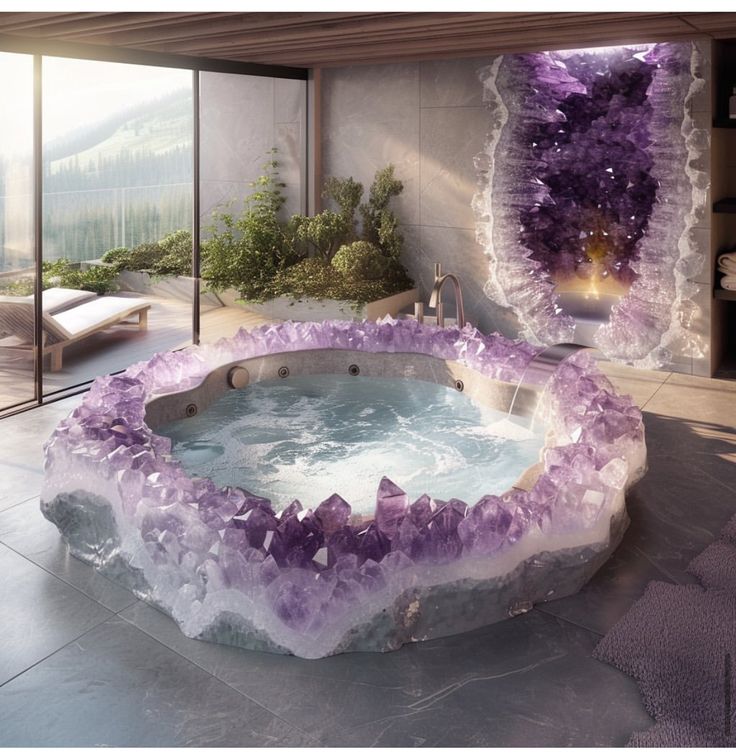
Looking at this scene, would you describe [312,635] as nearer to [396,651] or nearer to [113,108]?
[396,651]

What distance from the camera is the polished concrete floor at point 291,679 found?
2.06 metres

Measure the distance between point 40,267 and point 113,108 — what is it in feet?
4.30

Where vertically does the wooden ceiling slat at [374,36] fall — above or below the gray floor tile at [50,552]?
above

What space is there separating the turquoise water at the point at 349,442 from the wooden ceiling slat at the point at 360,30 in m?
1.99

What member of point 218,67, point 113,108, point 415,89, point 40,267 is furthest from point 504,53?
point 40,267

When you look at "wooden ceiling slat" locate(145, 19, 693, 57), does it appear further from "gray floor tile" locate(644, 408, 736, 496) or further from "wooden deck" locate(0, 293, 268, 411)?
"gray floor tile" locate(644, 408, 736, 496)

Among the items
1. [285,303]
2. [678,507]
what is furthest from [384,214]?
[678,507]

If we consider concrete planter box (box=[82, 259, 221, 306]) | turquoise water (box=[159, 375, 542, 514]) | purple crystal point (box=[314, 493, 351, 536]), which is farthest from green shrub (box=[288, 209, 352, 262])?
purple crystal point (box=[314, 493, 351, 536])

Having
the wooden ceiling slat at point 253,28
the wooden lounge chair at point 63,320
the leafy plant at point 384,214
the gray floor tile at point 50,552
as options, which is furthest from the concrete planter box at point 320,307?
the gray floor tile at point 50,552

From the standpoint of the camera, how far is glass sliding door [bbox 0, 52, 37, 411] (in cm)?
458

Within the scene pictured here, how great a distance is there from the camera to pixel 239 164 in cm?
722

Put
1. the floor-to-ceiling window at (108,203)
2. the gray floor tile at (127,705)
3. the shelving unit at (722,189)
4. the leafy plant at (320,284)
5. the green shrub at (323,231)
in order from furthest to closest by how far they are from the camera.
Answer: the green shrub at (323,231) < the leafy plant at (320,284) < the shelving unit at (722,189) < the floor-to-ceiling window at (108,203) < the gray floor tile at (127,705)

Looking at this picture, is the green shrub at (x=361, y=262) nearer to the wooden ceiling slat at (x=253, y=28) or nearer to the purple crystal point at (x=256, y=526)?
the wooden ceiling slat at (x=253, y=28)

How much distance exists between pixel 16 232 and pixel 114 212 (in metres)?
0.99
